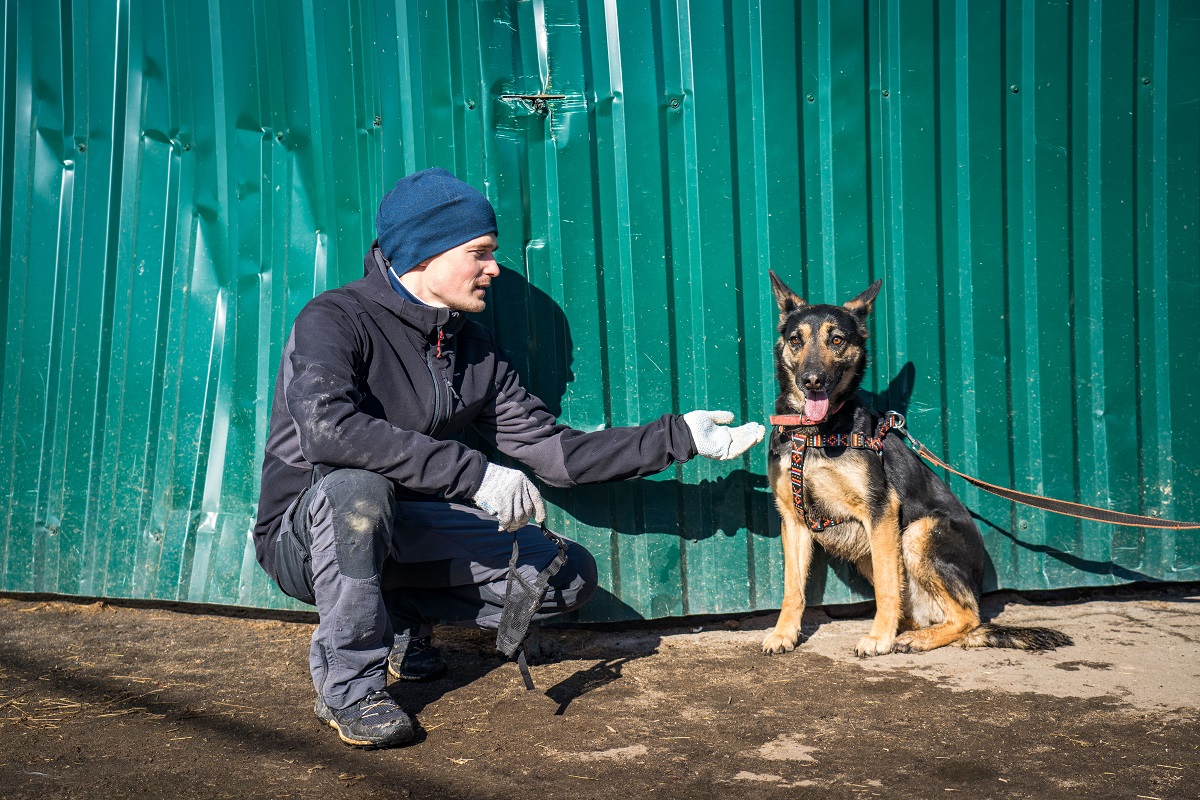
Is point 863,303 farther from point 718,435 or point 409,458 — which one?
point 409,458

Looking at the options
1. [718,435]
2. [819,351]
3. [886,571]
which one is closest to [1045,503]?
[886,571]

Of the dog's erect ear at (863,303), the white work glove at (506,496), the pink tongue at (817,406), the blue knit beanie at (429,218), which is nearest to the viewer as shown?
the white work glove at (506,496)

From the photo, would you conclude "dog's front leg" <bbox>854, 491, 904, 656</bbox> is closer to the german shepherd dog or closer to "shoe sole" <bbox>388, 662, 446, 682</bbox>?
the german shepherd dog

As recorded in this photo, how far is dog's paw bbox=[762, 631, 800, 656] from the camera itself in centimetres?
401

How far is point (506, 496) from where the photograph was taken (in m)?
3.22

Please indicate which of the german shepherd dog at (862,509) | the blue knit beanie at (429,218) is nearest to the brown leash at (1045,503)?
the german shepherd dog at (862,509)

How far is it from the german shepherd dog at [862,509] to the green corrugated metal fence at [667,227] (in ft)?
0.91

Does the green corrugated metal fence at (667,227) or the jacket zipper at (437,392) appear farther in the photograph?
the green corrugated metal fence at (667,227)

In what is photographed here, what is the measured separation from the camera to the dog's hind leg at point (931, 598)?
4027mm

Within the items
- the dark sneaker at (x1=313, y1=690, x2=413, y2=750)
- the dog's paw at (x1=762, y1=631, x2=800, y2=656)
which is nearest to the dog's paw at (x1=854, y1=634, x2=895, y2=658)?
the dog's paw at (x1=762, y1=631, x2=800, y2=656)

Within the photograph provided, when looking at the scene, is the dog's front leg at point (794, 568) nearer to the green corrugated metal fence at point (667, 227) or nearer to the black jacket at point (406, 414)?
the green corrugated metal fence at point (667, 227)

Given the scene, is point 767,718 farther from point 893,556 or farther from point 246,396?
point 246,396

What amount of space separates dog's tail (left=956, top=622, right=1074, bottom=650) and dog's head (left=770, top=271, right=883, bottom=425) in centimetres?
112

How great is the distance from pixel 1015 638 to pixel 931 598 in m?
0.37
